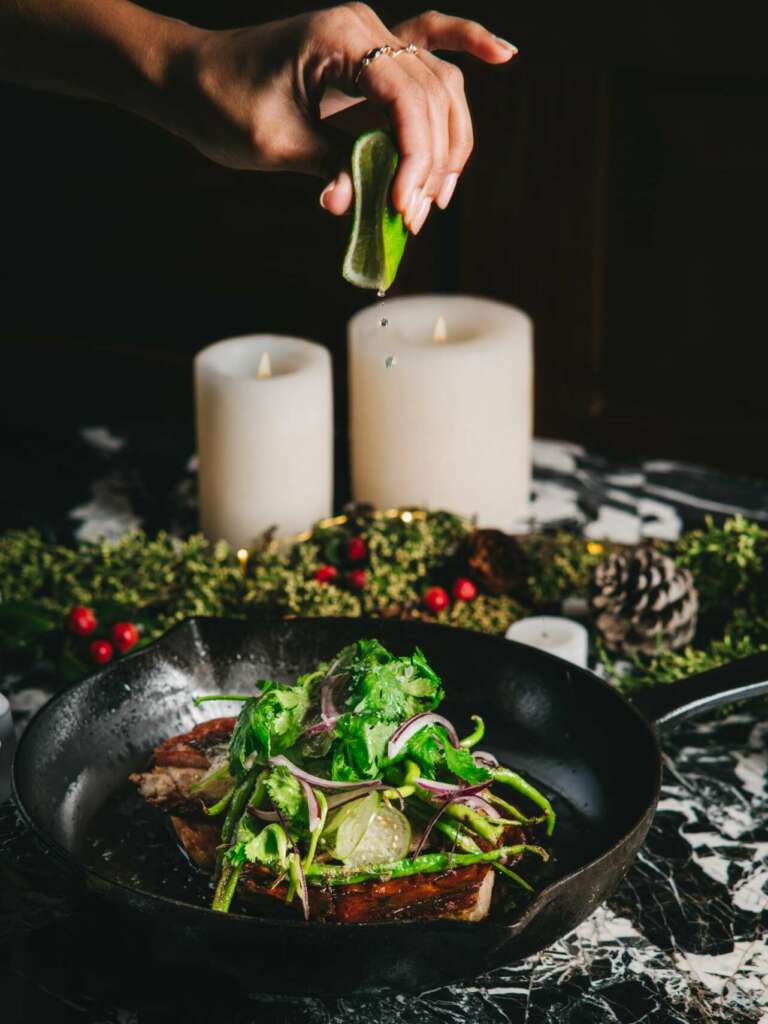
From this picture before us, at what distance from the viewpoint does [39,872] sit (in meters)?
1.07

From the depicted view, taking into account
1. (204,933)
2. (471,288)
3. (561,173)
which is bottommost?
(204,933)

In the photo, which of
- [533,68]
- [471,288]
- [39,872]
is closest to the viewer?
[39,872]

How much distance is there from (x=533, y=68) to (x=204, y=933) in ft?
5.09

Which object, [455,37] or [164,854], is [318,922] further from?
[455,37]

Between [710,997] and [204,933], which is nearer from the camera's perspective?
[204,933]

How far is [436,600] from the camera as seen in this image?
1411 millimetres

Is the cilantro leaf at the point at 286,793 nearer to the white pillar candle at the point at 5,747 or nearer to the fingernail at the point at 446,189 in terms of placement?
the white pillar candle at the point at 5,747

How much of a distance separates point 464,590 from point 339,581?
14cm

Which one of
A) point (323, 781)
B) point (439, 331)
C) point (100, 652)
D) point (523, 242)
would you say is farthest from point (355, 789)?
point (523, 242)

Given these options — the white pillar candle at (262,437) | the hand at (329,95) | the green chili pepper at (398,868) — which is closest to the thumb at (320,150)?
the hand at (329,95)

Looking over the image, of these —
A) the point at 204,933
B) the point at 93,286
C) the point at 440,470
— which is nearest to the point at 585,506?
the point at 440,470

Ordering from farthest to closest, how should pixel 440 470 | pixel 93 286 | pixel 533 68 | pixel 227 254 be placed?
pixel 93 286 → pixel 227 254 → pixel 533 68 → pixel 440 470

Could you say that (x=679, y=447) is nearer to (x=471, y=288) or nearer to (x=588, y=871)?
(x=471, y=288)

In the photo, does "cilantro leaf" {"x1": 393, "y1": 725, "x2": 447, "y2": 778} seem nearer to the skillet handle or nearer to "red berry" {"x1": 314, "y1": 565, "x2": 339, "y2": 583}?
the skillet handle
